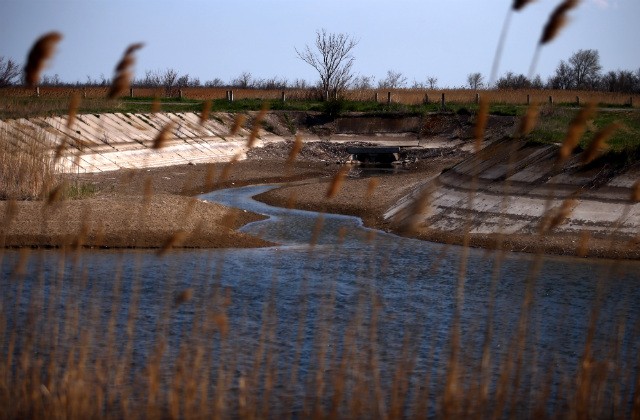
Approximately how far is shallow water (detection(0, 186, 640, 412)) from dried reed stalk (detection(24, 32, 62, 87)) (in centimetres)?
159

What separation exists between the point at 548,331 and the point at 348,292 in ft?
10.6

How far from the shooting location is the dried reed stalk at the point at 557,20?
5.70 metres

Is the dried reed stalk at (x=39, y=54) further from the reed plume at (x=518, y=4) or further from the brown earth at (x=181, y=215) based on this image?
the reed plume at (x=518, y=4)

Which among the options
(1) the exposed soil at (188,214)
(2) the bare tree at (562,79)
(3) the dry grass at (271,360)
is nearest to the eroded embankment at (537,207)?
(1) the exposed soil at (188,214)

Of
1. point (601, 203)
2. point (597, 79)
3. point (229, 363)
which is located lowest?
point (229, 363)

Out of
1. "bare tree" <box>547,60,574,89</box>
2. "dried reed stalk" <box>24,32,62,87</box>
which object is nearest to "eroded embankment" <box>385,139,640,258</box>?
"dried reed stalk" <box>24,32,62,87</box>

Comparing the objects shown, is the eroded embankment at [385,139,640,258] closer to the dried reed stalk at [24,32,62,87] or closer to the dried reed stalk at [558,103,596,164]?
the dried reed stalk at [558,103,596,164]

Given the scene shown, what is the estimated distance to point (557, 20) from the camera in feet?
18.7

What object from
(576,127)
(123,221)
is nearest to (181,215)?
(123,221)

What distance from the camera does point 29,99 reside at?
33.2 metres

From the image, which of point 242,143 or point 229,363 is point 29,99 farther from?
point 229,363

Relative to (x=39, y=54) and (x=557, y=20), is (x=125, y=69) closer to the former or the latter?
(x=39, y=54)

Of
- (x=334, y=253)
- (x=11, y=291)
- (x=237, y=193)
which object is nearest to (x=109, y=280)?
(x=11, y=291)

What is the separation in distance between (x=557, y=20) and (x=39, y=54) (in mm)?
3228
